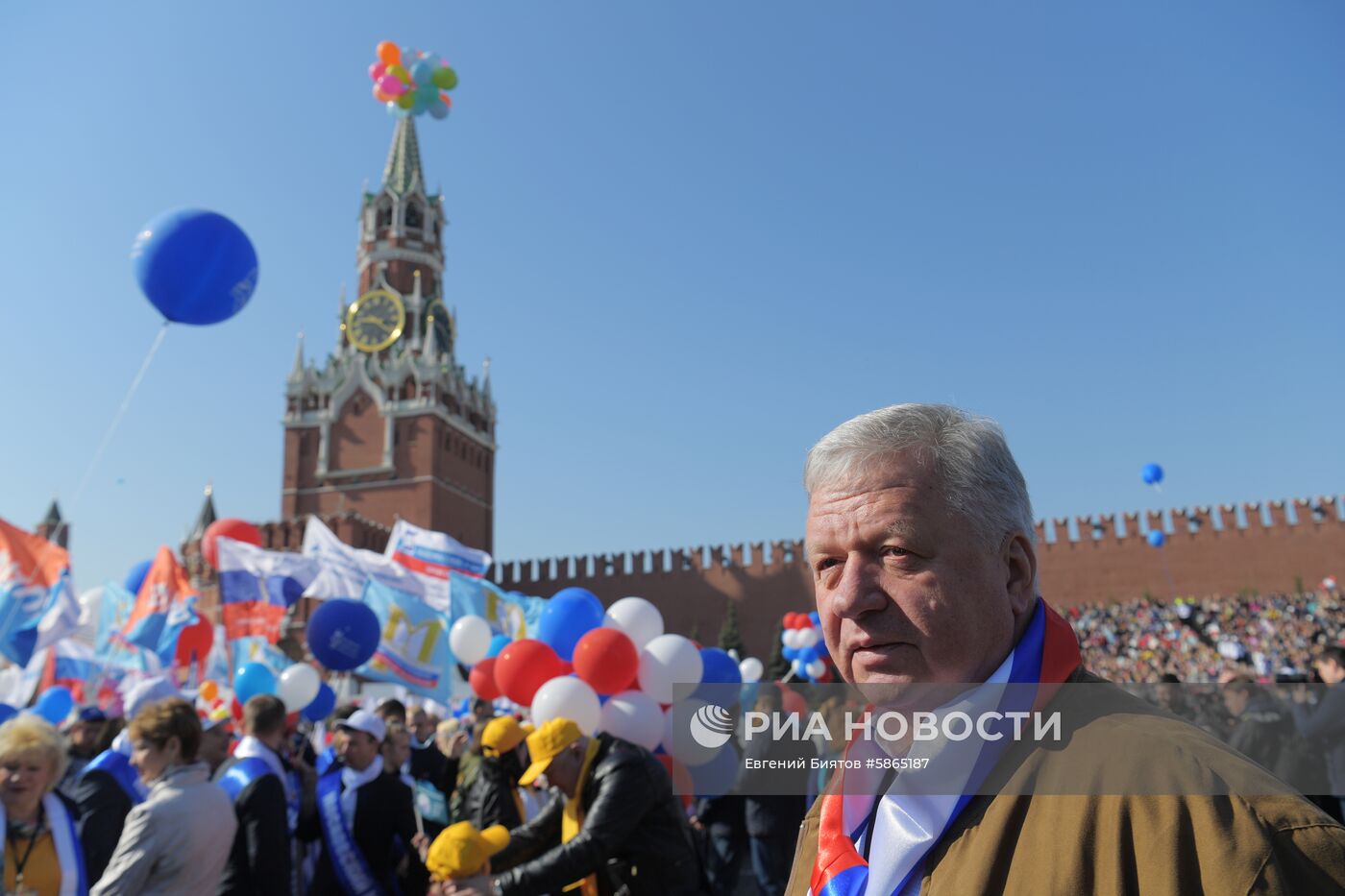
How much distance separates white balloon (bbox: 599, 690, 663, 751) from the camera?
4.68 metres

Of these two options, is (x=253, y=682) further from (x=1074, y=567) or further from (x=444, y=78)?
(x=1074, y=567)

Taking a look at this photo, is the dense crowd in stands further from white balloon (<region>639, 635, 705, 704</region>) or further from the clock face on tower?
the clock face on tower

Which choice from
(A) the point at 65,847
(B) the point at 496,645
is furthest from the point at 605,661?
(B) the point at 496,645

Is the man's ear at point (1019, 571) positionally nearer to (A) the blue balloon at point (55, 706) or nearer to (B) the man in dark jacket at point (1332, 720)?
(B) the man in dark jacket at point (1332, 720)

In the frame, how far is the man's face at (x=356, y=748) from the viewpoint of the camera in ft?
13.9

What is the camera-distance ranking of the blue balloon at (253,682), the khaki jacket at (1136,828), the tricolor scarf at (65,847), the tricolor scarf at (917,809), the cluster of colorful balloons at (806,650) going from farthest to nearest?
the cluster of colorful balloons at (806,650)
the blue balloon at (253,682)
the tricolor scarf at (65,847)
the tricolor scarf at (917,809)
the khaki jacket at (1136,828)

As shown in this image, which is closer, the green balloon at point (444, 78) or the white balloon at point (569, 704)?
the white balloon at point (569, 704)

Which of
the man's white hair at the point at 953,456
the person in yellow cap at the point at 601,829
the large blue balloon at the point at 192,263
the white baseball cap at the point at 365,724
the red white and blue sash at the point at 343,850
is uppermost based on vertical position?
the large blue balloon at the point at 192,263

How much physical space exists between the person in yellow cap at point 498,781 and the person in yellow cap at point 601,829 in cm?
93

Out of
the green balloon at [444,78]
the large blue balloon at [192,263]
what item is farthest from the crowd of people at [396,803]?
the green balloon at [444,78]

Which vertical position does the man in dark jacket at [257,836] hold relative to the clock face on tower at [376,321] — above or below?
below

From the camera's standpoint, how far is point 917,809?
1088 mm

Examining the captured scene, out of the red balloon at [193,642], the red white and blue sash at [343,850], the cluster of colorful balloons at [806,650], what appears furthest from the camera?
the cluster of colorful balloons at [806,650]

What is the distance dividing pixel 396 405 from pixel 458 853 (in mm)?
35427
